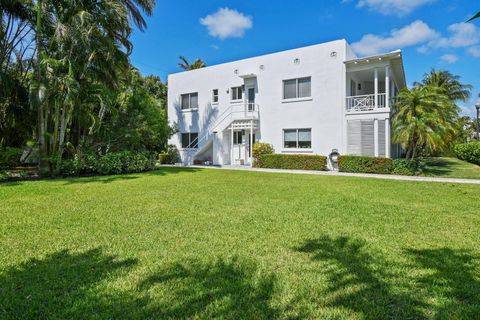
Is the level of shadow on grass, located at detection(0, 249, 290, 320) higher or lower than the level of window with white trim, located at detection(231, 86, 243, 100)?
lower

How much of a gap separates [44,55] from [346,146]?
15.7 metres

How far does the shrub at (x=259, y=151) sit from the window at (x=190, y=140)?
6.11m

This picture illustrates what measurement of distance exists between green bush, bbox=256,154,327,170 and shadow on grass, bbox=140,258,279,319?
46.1 feet

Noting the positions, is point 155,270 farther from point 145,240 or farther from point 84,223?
point 84,223

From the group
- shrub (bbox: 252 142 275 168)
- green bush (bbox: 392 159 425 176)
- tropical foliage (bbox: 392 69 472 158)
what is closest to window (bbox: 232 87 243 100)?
shrub (bbox: 252 142 275 168)

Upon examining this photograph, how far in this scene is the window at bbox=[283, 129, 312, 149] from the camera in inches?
755

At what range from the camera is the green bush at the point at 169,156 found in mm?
Answer: 24234

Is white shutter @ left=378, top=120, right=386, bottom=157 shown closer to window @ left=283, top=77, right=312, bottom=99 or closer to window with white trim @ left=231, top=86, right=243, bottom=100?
window @ left=283, top=77, right=312, bottom=99

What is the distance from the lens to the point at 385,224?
A: 19.5ft

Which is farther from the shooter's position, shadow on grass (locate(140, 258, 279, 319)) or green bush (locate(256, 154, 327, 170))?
A: green bush (locate(256, 154, 327, 170))

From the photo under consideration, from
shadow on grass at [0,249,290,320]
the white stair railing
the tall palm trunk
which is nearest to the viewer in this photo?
shadow on grass at [0,249,290,320]

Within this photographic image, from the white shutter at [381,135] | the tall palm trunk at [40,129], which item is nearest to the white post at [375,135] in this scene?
the white shutter at [381,135]

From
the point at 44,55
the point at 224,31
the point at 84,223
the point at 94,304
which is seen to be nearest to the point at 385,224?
the point at 94,304

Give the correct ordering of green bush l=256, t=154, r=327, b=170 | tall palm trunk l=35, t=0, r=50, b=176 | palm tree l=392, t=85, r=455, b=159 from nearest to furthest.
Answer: tall palm trunk l=35, t=0, r=50, b=176
palm tree l=392, t=85, r=455, b=159
green bush l=256, t=154, r=327, b=170
